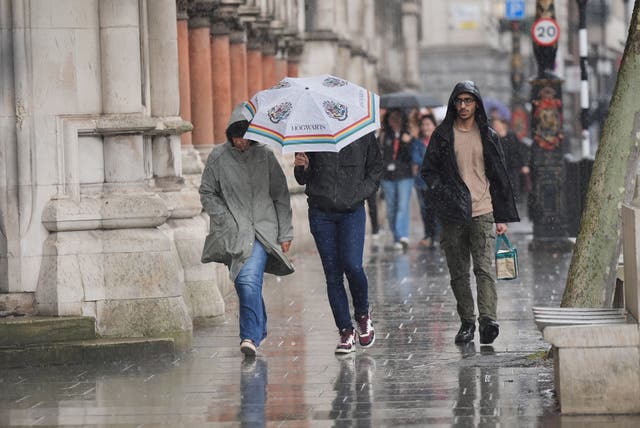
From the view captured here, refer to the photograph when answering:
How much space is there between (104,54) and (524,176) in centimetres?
2038

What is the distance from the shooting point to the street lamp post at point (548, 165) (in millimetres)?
23266

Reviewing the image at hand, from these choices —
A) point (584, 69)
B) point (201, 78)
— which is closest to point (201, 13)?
point (201, 78)

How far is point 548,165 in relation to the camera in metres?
23.4

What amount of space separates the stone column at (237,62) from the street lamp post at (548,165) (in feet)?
13.8

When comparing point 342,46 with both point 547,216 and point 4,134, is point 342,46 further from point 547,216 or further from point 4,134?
point 4,134

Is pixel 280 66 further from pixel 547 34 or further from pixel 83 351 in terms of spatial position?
pixel 83 351

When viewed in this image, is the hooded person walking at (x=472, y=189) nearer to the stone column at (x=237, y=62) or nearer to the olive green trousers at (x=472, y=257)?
the olive green trousers at (x=472, y=257)

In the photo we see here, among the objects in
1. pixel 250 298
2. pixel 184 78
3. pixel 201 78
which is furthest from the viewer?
pixel 201 78

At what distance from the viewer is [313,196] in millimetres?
12055

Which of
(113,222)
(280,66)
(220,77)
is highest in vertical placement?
(220,77)

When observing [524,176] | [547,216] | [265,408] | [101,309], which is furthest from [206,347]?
[524,176]

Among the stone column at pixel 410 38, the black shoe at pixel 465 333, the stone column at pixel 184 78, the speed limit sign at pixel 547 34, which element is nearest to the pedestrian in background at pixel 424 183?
the speed limit sign at pixel 547 34

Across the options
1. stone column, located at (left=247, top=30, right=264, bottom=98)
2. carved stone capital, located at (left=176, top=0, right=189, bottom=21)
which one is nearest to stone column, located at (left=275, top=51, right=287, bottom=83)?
stone column, located at (left=247, top=30, right=264, bottom=98)

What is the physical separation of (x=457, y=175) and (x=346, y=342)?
52.1 inches
